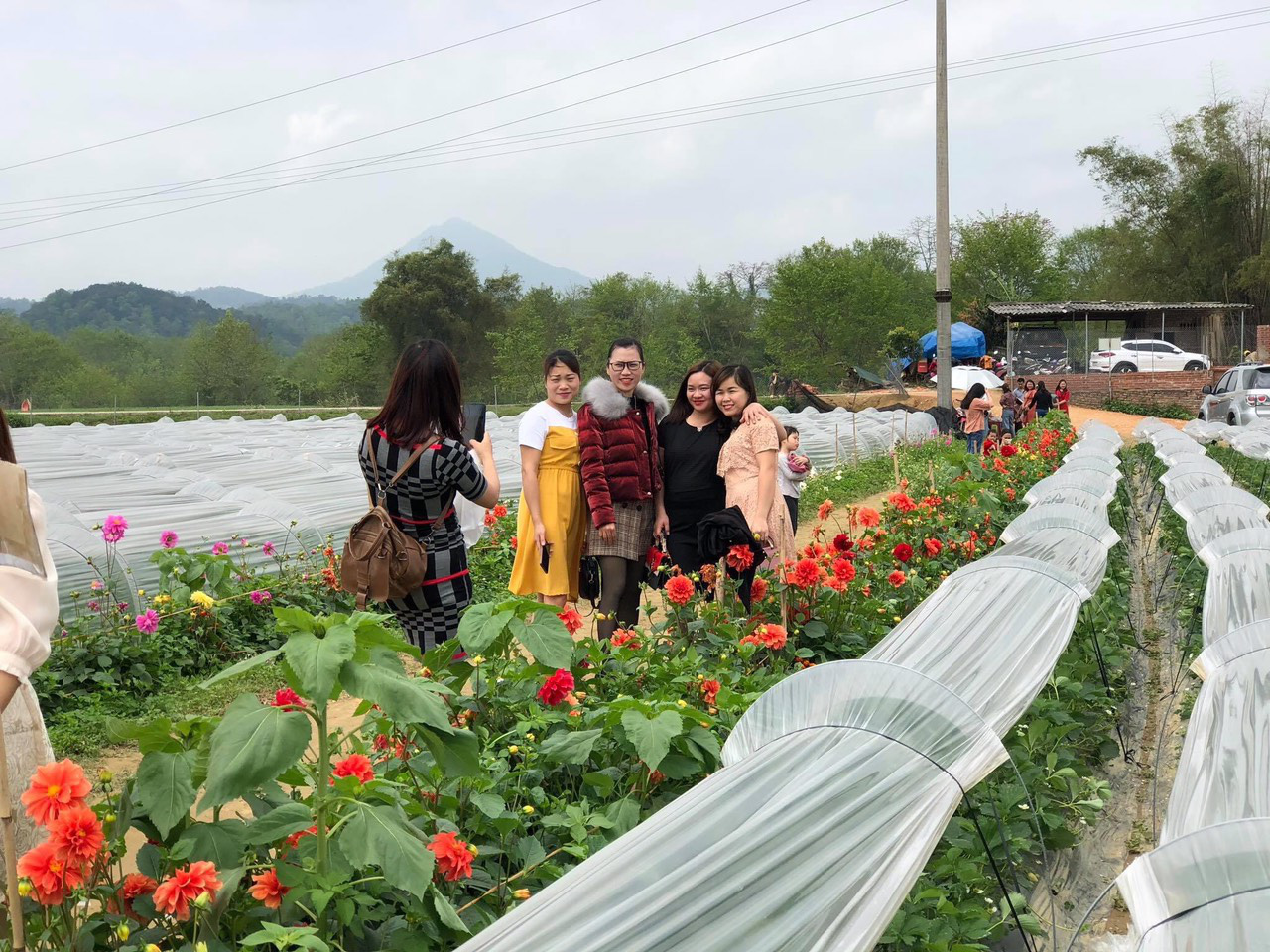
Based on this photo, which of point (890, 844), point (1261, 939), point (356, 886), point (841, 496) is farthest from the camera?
point (841, 496)

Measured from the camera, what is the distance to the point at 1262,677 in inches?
94.3

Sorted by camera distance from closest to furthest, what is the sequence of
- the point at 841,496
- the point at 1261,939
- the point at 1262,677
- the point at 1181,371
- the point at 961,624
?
the point at 1261,939, the point at 1262,677, the point at 961,624, the point at 841,496, the point at 1181,371

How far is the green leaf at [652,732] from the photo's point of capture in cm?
222

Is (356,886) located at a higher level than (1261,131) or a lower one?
lower

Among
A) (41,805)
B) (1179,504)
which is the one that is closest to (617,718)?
(41,805)

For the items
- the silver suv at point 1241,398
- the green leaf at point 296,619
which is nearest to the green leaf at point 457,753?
the green leaf at point 296,619

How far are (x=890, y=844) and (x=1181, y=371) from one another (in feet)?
90.4

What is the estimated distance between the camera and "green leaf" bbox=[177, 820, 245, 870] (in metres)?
1.68

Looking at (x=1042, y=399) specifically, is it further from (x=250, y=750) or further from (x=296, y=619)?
(x=250, y=750)

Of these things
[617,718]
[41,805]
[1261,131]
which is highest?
[1261,131]

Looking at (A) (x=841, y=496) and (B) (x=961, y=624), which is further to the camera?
(A) (x=841, y=496)

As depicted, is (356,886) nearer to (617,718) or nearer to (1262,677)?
(617,718)

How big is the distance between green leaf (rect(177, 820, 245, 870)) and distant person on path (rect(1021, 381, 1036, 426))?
57.4ft

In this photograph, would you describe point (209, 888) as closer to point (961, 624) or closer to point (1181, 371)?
point (961, 624)
